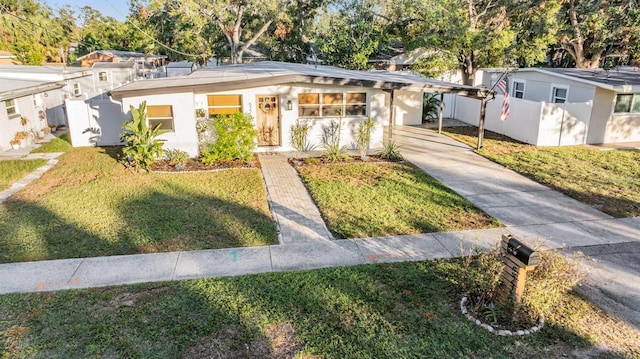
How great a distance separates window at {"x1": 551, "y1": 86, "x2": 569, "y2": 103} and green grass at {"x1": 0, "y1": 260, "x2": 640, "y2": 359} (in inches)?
533

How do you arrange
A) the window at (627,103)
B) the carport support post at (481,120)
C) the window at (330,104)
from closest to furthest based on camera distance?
the window at (330,104)
the carport support post at (481,120)
the window at (627,103)

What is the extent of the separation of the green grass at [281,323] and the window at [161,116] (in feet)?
26.9

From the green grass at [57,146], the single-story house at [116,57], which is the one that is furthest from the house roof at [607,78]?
the single-story house at [116,57]

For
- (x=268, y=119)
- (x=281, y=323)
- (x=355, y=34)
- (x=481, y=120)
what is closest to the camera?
(x=281, y=323)

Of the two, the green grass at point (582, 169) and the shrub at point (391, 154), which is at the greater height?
the shrub at point (391, 154)

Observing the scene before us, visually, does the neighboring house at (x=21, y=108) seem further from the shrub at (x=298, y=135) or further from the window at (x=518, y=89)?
the window at (x=518, y=89)

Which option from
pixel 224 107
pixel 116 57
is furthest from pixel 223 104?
pixel 116 57

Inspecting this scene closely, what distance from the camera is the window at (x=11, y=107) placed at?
15094 mm

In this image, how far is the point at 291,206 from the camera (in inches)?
384

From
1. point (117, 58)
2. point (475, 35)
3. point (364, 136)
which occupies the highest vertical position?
point (475, 35)

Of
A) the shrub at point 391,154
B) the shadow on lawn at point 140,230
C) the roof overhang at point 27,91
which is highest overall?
the roof overhang at point 27,91

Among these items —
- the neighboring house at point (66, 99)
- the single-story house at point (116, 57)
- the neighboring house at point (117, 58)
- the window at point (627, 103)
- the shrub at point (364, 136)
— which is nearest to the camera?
the shrub at point (364, 136)

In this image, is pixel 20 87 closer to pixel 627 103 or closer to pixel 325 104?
pixel 325 104

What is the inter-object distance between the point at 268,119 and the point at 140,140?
4.15m
